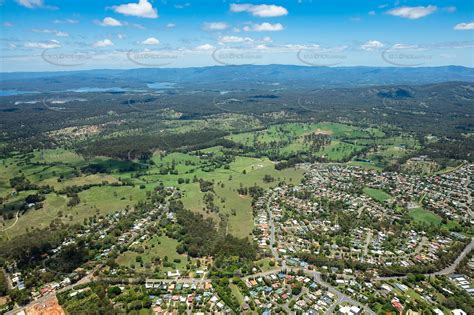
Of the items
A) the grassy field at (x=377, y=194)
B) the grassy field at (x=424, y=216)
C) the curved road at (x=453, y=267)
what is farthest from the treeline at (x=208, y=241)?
the grassy field at (x=377, y=194)

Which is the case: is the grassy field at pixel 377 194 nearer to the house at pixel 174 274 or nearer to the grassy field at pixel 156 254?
the grassy field at pixel 156 254

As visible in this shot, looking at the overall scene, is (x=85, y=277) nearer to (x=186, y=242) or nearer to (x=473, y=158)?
(x=186, y=242)

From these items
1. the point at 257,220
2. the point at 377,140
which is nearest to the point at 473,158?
the point at 377,140

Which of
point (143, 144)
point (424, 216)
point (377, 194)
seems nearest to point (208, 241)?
point (424, 216)

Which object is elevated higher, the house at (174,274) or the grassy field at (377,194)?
the house at (174,274)

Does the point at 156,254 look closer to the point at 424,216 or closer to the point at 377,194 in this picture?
the point at 424,216

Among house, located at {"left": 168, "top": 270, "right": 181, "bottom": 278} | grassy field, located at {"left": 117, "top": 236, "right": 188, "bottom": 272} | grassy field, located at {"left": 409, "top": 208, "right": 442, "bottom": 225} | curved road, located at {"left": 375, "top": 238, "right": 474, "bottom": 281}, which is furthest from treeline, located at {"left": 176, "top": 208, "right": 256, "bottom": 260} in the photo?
grassy field, located at {"left": 409, "top": 208, "right": 442, "bottom": 225}

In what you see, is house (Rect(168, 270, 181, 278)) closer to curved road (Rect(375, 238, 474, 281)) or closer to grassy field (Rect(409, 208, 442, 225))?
curved road (Rect(375, 238, 474, 281))
